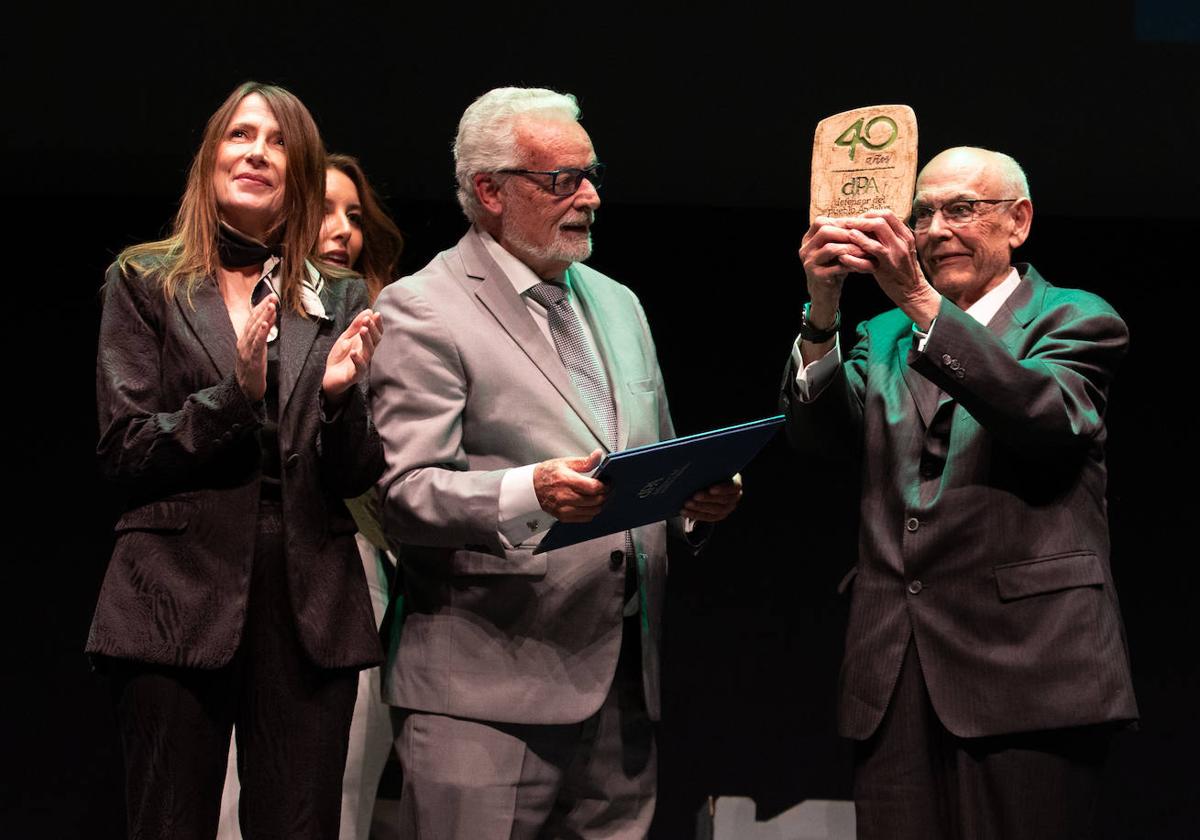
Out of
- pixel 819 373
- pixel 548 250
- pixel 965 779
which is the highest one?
pixel 548 250

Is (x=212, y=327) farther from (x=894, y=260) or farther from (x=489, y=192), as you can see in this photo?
(x=894, y=260)

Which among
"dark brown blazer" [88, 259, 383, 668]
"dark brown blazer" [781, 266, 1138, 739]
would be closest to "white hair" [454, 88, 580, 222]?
"dark brown blazer" [88, 259, 383, 668]

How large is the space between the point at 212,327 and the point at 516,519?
60 centimetres

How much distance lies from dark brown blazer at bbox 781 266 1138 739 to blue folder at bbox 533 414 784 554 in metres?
0.30

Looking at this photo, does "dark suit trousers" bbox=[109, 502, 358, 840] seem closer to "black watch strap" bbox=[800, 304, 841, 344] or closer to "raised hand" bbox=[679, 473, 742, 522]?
"raised hand" bbox=[679, 473, 742, 522]

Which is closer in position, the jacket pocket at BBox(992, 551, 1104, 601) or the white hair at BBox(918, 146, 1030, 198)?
the jacket pocket at BBox(992, 551, 1104, 601)

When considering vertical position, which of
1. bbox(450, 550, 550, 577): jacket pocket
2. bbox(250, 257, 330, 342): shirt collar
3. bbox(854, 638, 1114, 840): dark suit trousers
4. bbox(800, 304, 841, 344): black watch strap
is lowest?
bbox(854, 638, 1114, 840): dark suit trousers

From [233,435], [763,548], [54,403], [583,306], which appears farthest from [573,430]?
[54,403]

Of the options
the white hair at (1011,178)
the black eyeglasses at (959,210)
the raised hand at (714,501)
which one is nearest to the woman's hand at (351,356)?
the raised hand at (714,501)

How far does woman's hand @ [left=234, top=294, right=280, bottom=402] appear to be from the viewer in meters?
2.35

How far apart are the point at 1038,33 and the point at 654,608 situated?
6.00ft

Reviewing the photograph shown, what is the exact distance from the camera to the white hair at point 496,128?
2.70 metres

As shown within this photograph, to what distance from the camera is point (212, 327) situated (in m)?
2.49

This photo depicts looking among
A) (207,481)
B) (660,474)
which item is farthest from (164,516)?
(660,474)
